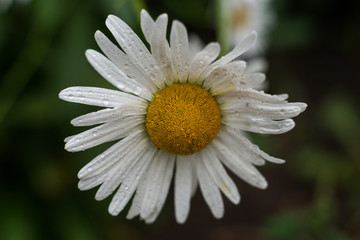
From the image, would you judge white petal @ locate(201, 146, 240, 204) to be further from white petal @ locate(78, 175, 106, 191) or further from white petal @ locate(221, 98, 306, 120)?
white petal @ locate(78, 175, 106, 191)

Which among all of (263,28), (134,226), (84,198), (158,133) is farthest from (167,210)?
(158,133)

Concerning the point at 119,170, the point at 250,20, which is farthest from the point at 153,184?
the point at 250,20

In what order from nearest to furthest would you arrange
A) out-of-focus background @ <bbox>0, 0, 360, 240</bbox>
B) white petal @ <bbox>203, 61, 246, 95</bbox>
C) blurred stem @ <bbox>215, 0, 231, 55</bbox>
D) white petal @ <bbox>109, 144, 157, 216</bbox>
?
white petal @ <bbox>203, 61, 246, 95</bbox> < white petal @ <bbox>109, 144, 157, 216</bbox> < blurred stem @ <bbox>215, 0, 231, 55</bbox> < out-of-focus background @ <bbox>0, 0, 360, 240</bbox>

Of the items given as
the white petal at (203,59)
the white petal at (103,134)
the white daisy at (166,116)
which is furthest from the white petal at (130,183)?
the white petal at (203,59)

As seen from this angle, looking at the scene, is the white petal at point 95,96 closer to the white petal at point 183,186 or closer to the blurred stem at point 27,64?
the white petal at point 183,186

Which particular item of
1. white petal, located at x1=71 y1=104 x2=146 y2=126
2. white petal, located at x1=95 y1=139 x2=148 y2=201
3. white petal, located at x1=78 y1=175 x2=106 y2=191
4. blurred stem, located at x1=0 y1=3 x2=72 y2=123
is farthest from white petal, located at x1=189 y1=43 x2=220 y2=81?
blurred stem, located at x1=0 y1=3 x2=72 y2=123

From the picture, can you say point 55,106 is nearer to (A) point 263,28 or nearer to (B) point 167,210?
(B) point 167,210
